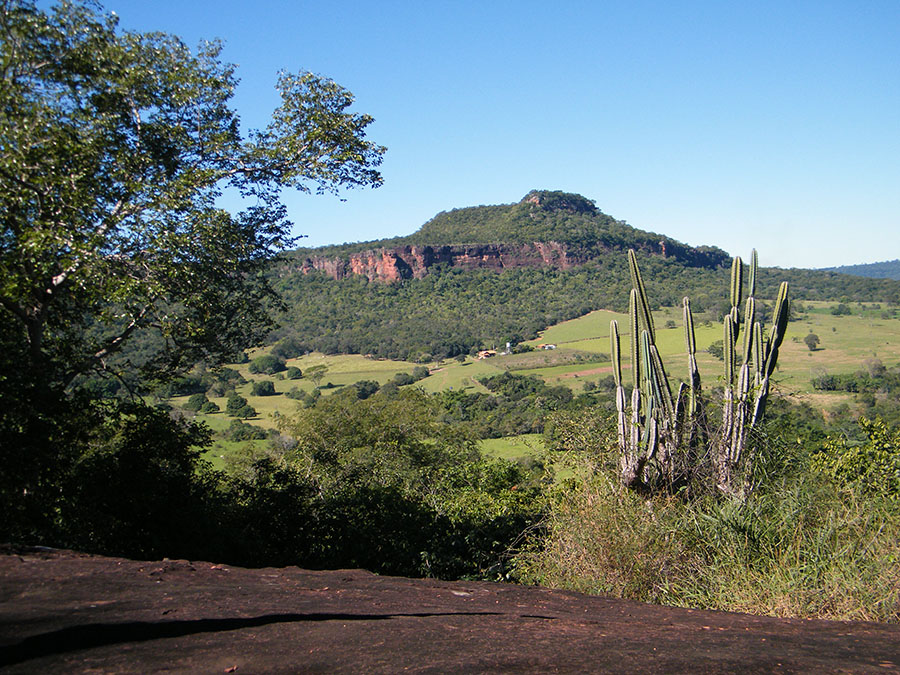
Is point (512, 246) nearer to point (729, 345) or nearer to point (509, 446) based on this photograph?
point (509, 446)

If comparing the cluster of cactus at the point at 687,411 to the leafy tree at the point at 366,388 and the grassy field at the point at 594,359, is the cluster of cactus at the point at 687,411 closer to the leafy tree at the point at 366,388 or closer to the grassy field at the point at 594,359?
the grassy field at the point at 594,359

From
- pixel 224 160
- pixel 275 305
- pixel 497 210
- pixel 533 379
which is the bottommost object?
pixel 533 379

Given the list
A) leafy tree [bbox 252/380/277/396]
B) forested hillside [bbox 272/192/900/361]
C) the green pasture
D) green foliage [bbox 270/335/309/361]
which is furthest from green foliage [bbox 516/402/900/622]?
green foliage [bbox 270/335/309/361]

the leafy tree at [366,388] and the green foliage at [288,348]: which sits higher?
the green foliage at [288,348]

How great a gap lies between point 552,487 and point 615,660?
6427 millimetres

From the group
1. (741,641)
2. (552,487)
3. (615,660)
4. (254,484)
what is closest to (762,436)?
(552,487)

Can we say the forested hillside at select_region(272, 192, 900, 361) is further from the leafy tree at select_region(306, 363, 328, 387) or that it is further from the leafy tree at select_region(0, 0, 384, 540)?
the leafy tree at select_region(0, 0, 384, 540)

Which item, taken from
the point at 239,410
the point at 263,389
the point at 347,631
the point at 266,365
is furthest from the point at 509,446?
the point at 266,365

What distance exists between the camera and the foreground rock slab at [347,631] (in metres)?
3.14

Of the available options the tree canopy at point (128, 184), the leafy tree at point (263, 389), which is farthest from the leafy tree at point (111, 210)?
the leafy tree at point (263, 389)

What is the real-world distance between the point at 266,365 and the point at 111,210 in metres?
57.3

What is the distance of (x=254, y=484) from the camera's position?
36.5ft

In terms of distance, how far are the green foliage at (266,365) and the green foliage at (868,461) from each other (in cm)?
5759

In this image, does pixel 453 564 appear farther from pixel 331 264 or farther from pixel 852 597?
pixel 331 264
